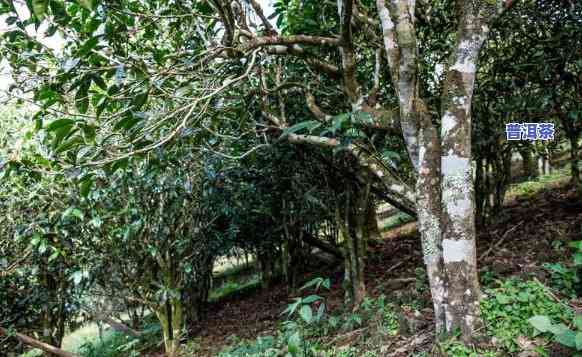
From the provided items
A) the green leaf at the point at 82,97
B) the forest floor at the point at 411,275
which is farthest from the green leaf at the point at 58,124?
the forest floor at the point at 411,275

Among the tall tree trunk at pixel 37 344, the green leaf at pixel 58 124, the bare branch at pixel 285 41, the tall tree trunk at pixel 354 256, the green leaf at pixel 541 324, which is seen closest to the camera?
the green leaf at pixel 58 124

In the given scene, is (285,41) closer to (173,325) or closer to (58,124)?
(58,124)

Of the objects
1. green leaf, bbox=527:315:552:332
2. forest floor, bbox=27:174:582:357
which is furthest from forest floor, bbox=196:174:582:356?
green leaf, bbox=527:315:552:332

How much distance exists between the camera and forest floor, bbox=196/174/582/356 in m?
3.39

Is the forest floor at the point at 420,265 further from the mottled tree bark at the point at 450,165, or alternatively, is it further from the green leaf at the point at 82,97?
the green leaf at the point at 82,97

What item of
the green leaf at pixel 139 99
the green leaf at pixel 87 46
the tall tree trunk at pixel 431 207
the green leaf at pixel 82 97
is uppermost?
the green leaf at pixel 87 46

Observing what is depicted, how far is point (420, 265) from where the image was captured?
16.6 ft

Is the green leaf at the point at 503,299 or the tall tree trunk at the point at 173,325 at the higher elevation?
the green leaf at the point at 503,299

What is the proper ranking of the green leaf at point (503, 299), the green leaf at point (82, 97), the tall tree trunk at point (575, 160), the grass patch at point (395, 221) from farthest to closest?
the grass patch at point (395, 221), the tall tree trunk at point (575, 160), the green leaf at point (503, 299), the green leaf at point (82, 97)

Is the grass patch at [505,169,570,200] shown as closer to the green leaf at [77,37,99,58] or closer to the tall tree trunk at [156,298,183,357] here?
the tall tree trunk at [156,298,183,357]

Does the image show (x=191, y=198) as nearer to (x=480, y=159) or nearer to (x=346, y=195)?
(x=346, y=195)

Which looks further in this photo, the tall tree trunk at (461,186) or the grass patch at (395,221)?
the grass patch at (395,221)

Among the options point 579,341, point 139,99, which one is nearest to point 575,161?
point 579,341

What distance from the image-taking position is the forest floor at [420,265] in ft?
11.1
